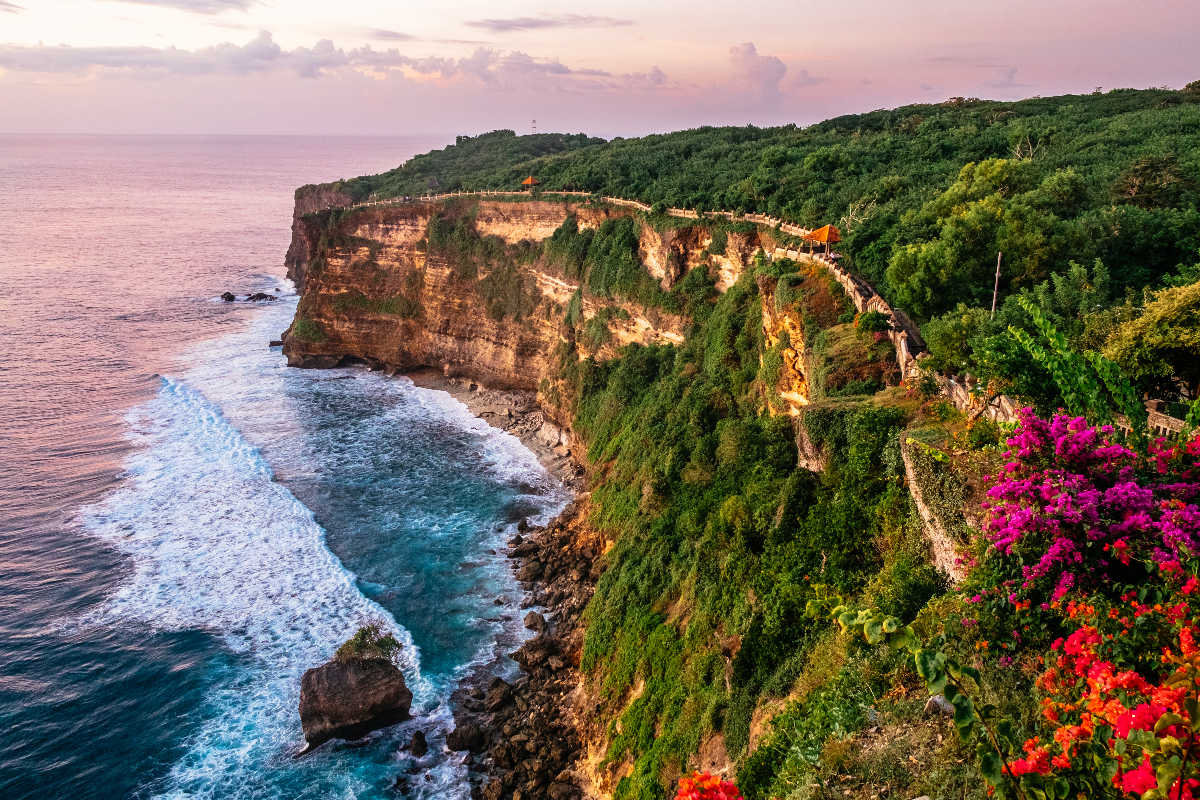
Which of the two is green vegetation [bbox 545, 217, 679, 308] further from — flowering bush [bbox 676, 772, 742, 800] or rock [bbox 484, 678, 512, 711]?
flowering bush [bbox 676, 772, 742, 800]

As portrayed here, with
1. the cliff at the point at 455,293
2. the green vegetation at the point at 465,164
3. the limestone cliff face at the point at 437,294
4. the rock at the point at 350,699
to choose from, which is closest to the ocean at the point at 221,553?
the rock at the point at 350,699

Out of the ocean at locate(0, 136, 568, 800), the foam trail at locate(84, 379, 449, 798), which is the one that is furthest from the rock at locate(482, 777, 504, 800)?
the foam trail at locate(84, 379, 449, 798)

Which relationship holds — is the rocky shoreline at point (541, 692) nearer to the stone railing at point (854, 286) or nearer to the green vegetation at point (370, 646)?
the green vegetation at point (370, 646)

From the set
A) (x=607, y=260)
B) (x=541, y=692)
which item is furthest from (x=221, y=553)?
(x=607, y=260)

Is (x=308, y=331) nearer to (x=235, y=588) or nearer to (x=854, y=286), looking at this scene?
(x=235, y=588)

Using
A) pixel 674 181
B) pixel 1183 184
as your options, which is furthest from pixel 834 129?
pixel 1183 184

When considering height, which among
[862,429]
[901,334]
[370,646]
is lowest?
[370,646]
